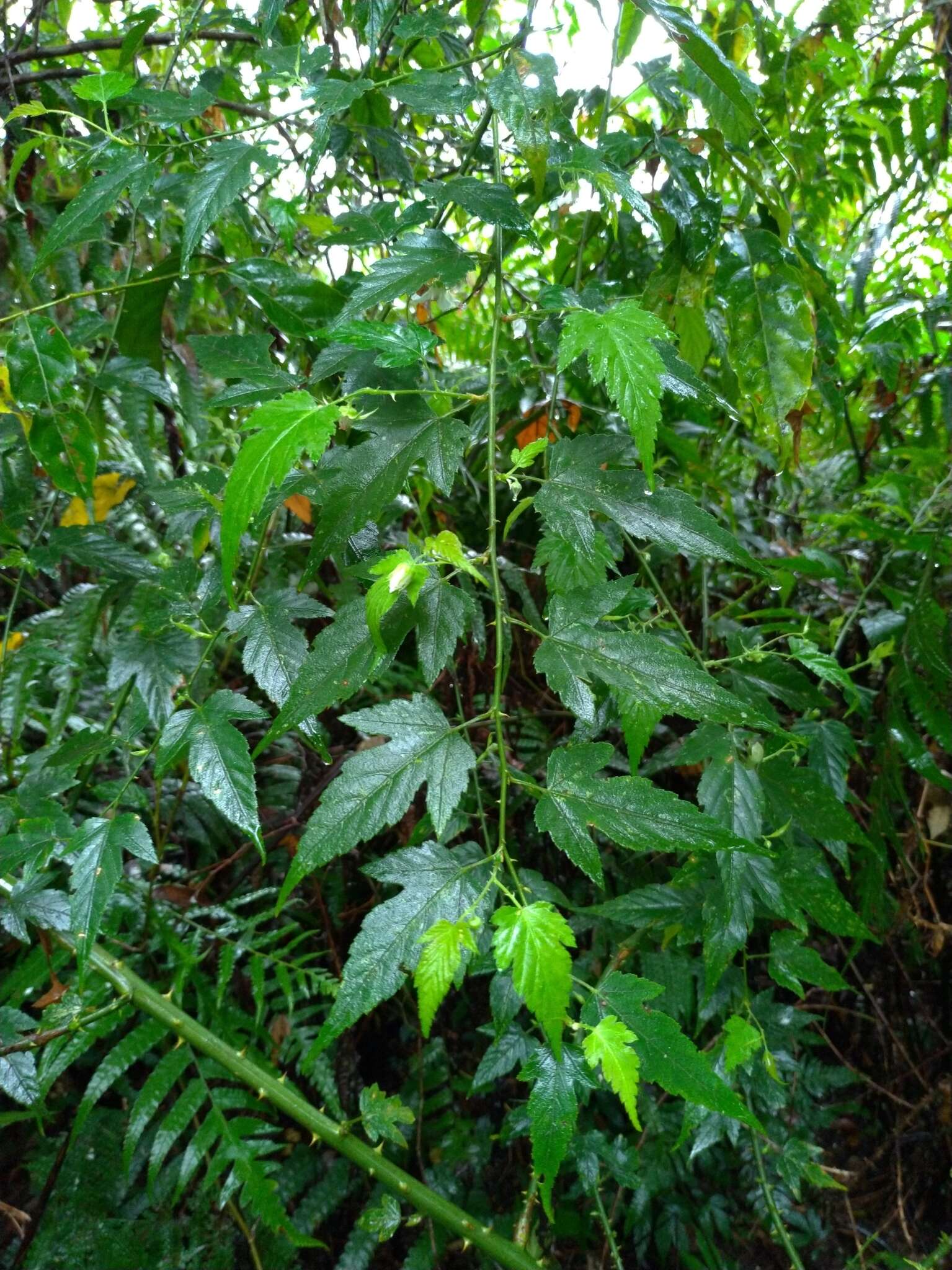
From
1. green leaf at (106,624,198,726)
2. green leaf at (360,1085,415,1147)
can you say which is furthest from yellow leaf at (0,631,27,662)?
green leaf at (360,1085,415,1147)

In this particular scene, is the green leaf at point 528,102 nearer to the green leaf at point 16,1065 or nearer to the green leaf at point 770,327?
the green leaf at point 770,327

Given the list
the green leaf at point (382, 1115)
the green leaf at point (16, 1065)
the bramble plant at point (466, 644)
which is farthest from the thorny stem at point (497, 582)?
the green leaf at point (16, 1065)

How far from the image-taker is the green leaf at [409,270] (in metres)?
0.58

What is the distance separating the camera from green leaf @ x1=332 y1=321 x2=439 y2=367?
0.55m

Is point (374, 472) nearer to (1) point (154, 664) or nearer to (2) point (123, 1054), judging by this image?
(1) point (154, 664)

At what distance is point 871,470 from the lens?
1.54m

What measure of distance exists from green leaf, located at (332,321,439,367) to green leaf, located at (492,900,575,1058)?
36 centimetres

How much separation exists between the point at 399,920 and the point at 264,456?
0.95 ft

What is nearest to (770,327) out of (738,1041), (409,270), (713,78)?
(713,78)

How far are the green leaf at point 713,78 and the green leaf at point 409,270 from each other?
0.23 m

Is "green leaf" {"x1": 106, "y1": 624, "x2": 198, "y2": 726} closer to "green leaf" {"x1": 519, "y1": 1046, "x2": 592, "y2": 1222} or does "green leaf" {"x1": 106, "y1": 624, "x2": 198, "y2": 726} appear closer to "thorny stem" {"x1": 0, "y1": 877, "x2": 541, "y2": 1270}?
"thorny stem" {"x1": 0, "y1": 877, "x2": 541, "y2": 1270}

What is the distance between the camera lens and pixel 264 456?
17.4 inches

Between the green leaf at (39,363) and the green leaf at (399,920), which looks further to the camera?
the green leaf at (39,363)

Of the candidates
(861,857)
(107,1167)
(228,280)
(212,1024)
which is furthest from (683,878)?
(107,1167)
